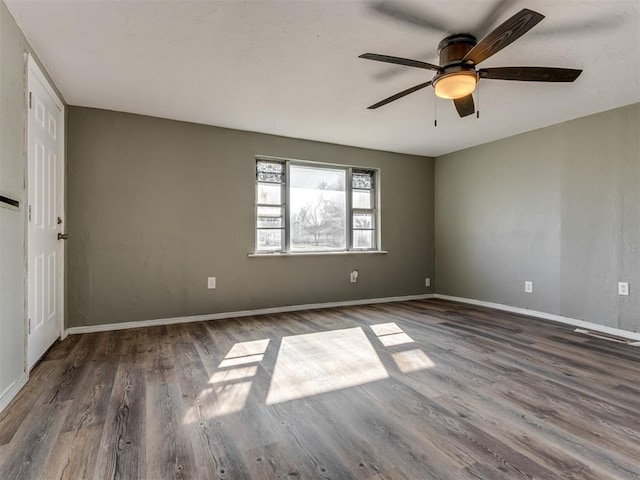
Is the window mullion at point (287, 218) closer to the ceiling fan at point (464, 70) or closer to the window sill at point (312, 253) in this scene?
the window sill at point (312, 253)

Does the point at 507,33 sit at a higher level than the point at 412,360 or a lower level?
higher

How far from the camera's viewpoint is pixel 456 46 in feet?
6.81

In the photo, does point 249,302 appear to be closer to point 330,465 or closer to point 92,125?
point 92,125

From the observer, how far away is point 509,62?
2.42 metres

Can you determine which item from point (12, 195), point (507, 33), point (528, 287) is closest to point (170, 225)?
point (12, 195)

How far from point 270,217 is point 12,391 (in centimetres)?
280

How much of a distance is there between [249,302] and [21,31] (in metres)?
2.96

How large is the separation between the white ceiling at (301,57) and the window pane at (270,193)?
80cm

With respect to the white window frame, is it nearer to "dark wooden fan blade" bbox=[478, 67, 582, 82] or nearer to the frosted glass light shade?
the frosted glass light shade

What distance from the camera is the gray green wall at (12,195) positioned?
180 cm

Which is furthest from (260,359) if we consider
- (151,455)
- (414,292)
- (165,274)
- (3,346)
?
(414,292)

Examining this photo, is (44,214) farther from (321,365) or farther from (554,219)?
(554,219)

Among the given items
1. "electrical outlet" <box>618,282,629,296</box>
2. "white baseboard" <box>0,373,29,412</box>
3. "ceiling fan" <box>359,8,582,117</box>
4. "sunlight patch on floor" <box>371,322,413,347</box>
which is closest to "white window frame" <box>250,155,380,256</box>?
"sunlight patch on floor" <box>371,322,413,347</box>

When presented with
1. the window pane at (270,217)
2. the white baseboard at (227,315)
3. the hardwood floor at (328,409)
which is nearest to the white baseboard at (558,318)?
the hardwood floor at (328,409)
